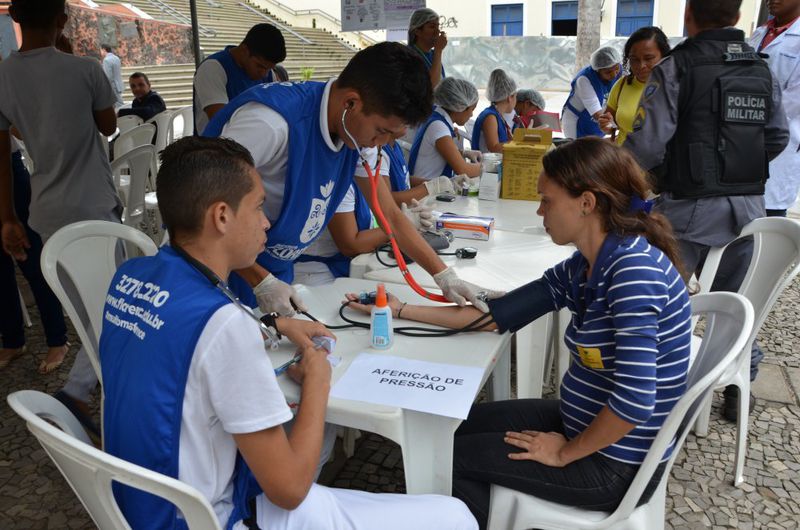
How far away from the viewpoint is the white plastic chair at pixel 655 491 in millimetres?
1104

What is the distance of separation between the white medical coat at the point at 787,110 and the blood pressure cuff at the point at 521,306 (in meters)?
1.56

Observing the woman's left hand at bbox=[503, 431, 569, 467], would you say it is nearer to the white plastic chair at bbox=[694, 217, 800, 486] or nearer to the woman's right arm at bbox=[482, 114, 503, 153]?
the white plastic chair at bbox=[694, 217, 800, 486]

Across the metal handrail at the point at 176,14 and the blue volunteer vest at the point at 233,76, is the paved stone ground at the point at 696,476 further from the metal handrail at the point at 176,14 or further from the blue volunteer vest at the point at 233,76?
the metal handrail at the point at 176,14

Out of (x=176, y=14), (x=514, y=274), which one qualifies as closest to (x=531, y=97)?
(x=514, y=274)

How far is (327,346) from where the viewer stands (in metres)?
1.30

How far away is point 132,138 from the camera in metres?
4.39

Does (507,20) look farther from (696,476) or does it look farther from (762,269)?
(696,476)

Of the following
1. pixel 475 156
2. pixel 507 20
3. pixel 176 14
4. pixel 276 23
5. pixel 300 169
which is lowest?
pixel 475 156

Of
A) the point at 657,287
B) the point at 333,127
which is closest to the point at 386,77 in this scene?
the point at 333,127

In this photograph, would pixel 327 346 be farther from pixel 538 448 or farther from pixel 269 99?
pixel 269 99

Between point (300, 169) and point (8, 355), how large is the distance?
2.06 m

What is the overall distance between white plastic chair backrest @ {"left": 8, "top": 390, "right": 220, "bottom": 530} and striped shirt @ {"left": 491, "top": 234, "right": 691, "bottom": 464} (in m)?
0.76

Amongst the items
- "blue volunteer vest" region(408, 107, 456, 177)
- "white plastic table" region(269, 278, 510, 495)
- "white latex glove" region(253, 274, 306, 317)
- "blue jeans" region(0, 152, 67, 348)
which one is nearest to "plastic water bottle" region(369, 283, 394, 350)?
"white plastic table" region(269, 278, 510, 495)

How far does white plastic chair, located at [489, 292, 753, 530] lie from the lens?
3.62ft
